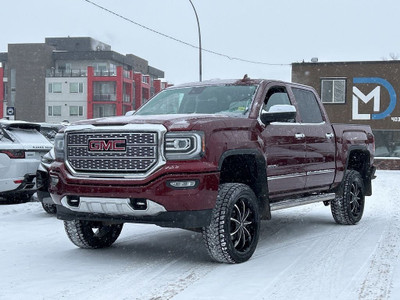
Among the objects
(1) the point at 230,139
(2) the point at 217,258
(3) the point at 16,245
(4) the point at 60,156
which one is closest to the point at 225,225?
(2) the point at 217,258

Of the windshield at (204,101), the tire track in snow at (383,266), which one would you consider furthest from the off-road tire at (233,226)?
the tire track in snow at (383,266)

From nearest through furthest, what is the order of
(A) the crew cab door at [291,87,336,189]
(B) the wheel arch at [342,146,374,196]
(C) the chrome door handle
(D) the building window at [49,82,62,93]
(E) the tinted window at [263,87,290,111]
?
(E) the tinted window at [263,87,290,111] < (A) the crew cab door at [291,87,336,189] < (C) the chrome door handle < (B) the wheel arch at [342,146,374,196] < (D) the building window at [49,82,62,93]

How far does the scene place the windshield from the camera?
23.0ft

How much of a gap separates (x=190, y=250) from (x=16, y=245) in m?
2.09

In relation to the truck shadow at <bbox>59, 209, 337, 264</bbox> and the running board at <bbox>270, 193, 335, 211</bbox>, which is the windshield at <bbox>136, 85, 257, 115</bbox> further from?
the truck shadow at <bbox>59, 209, 337, 264</bbox>

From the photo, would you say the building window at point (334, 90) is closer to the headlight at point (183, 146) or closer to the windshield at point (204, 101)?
the windshield at point (204, 101)

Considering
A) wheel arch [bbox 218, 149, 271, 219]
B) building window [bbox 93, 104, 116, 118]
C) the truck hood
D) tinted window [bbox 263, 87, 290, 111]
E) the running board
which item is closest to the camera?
the truck hood

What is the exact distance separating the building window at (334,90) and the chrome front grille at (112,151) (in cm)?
2957

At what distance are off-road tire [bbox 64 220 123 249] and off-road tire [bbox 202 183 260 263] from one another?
156 cm

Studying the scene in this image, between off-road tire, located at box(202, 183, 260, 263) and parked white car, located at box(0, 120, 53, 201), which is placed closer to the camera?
off-road tire, located at box(202, 183, 260, 263)

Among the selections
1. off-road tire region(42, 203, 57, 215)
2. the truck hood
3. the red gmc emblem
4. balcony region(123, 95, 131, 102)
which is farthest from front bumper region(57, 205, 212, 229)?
balcony region(123, 95, 131, 102)

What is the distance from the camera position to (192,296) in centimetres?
489

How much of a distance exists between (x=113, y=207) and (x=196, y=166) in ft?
2.91

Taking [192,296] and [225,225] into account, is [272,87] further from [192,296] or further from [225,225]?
[192,296]
